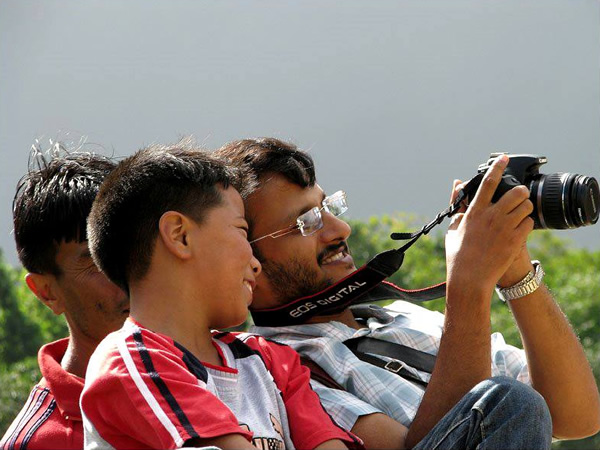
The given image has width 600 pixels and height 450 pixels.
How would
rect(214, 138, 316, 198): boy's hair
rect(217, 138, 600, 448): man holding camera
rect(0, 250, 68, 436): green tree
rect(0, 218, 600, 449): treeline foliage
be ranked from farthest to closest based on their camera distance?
rect(0, 250, 68, 436): green tree
rect(0, 218, 600, 449): treeline foliage
rect(214, 138, 316, 198): boy's hair
rect(217, 138, 600, 448): man holding camera

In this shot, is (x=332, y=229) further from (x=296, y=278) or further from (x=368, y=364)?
(x=368, y=364)

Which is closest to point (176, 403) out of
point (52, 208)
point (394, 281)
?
point (52, 208)

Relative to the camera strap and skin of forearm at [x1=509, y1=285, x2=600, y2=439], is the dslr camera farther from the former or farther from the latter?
the camera strap

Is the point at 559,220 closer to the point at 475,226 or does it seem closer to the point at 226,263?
the point at 475,226

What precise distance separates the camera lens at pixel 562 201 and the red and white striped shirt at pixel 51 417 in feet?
4.32

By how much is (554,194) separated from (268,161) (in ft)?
3.02

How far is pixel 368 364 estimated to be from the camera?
282cm

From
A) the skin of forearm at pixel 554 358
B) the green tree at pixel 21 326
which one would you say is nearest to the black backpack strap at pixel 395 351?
the skin of forearm at pixel 554 358

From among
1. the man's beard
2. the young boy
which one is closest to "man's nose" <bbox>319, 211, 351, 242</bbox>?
the man's beard

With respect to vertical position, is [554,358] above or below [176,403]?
below

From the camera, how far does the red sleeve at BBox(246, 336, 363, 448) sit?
231cm

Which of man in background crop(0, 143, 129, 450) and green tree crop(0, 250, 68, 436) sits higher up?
man in background crop(0, 143, 129, 450)

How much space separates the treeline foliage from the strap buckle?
3.84m

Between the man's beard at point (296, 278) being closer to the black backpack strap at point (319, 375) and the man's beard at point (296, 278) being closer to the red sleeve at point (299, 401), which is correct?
the black backpack strap at point (319, 375)
